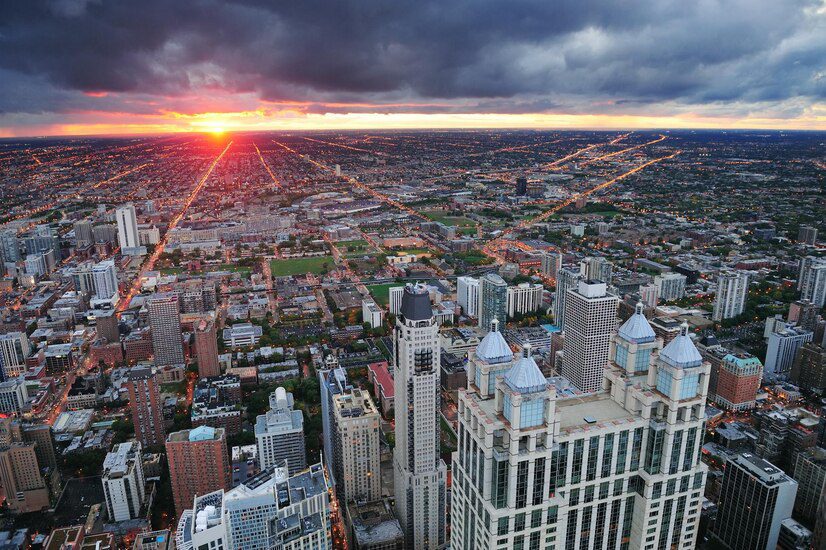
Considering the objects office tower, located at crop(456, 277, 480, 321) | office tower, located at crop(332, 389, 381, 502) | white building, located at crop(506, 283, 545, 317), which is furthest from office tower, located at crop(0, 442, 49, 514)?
white building, located at crop(506, 283, 545, 317)

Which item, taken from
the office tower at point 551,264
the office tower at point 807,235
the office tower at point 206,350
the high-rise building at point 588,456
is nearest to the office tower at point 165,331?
the office tower at point 206,350

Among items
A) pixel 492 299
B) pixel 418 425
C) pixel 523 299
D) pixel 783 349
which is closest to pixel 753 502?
pixel 418 425

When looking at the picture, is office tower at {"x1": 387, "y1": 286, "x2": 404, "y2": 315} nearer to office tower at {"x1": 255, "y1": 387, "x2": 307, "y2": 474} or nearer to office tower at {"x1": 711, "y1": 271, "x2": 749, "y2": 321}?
office tower at {"x1": 255, "y1": 387, "x2": 307, "y2": 474}

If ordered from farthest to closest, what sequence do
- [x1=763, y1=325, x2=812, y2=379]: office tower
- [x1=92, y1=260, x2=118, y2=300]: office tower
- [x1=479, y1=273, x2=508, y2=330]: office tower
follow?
[x1=92, y1=260, x2=118, y2=300]: office tower
[x1=479, y1=273, x2=508, y2=330]: office tower
[x1=763, y1=325, x2=812, y2=379]: office tower

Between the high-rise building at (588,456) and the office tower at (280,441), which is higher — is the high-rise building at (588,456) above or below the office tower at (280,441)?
above

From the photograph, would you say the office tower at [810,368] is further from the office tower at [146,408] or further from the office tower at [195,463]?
the office tower at [146,408]

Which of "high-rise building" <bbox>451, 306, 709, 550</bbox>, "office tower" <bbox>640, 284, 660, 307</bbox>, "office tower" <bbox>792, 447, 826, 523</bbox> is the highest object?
"high-rise building" <bbox>451, 306, 709, 550</bbox>
